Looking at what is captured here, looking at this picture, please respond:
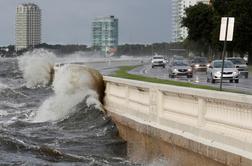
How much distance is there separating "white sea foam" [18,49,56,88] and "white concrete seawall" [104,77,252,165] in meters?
31.5

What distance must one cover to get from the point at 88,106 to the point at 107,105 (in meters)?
0.62

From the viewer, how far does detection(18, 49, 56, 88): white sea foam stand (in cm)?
4512

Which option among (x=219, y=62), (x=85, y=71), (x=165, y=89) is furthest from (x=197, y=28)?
(x=165, y=89)

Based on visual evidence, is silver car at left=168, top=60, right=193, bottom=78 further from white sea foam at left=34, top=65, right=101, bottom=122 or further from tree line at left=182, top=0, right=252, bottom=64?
white sea foam at left=34, top=65, right=101, bottom=122

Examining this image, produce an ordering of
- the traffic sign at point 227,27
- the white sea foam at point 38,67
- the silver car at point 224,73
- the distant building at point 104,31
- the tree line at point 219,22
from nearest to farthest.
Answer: the traffic sign at point 227,27 < the silver car at point 224,73 < the white sea foam at point 38,67 < the tree line at point 219,22 < the distant building at point 104,31

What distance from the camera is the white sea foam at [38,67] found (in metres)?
45.1

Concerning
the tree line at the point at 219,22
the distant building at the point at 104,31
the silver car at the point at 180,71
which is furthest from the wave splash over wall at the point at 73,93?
the distant building at the point at 104,31

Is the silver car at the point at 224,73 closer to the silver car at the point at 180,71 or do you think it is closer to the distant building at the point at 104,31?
the silver car at the point at 180,71

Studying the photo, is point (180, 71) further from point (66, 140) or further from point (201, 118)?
point (201, 118)

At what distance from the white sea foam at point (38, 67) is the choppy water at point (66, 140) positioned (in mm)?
23753

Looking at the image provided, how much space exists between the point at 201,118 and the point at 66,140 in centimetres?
548

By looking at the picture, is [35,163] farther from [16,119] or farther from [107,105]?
[16,119]

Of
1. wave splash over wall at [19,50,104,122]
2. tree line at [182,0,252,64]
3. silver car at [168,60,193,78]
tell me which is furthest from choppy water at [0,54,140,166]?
tree line at [182,0,252,64]

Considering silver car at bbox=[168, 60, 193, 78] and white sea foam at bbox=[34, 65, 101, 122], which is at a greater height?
white sea foam at bbox=[34, 65, 101, 122]
